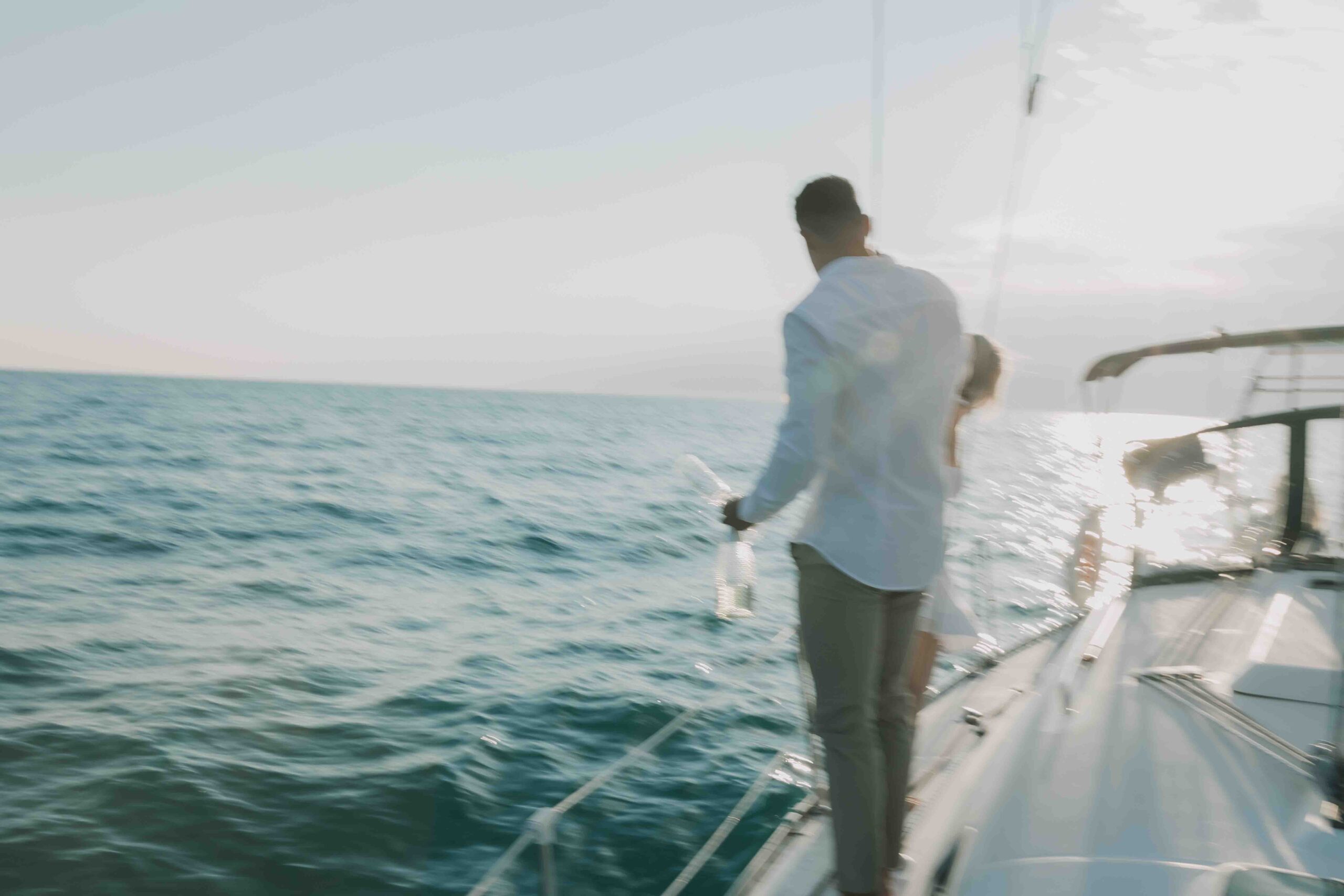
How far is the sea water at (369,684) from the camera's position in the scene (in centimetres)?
391

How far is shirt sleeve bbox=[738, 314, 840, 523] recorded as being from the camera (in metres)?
1.67

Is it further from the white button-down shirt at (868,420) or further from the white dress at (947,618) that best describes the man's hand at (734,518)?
the white dress at (947,618)

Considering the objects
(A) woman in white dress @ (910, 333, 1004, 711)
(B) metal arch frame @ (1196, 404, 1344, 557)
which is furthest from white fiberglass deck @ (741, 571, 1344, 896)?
(B) metal arch frame @ (1196, 404, 1344, 557)

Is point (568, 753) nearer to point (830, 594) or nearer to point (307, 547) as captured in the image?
point (830, 594)

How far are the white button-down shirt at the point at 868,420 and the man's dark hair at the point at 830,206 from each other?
103mm

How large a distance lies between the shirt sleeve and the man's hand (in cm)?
14

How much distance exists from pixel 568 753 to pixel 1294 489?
429cm

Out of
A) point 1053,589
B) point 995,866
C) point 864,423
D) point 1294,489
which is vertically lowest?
point 1053,589

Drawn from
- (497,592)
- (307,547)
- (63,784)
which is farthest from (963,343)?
(307,547)

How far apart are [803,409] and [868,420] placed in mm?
156

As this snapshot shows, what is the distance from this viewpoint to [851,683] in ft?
5.87

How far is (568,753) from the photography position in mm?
5191

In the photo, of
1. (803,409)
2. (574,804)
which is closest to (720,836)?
(574,804)

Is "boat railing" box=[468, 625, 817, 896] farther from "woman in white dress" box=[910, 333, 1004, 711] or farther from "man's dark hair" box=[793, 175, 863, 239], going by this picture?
"man's dark hair" box=[793, 175, 863, 239]
